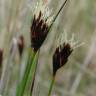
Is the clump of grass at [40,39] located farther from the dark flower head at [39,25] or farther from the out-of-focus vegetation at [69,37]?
the out-of-focus vegetation at [69,37]

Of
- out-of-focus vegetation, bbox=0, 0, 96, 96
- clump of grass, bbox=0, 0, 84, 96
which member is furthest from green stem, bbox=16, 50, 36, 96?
out-of-focus vegetation, bbox=0, 0, 96, 96

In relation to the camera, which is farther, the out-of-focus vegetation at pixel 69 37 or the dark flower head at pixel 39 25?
the out-of-focus vegetation at pixel 69 37

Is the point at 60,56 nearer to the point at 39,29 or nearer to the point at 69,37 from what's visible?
the point at 39,29

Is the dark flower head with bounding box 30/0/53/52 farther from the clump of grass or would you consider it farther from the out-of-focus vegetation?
the out-of-focus vegetation

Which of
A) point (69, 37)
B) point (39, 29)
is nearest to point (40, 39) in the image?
point (39, 29)

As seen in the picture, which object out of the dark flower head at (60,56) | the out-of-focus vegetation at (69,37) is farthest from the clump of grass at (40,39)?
the out-of-focus vegetation at (69,37)

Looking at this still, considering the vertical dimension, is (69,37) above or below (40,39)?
below

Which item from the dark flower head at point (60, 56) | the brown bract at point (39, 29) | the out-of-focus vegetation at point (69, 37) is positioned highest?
the brown bract at point (39, 29)

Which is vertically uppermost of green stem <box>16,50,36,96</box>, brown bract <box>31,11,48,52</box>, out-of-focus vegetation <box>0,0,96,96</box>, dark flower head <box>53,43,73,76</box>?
brown bract <box>31,11,48,52</box>

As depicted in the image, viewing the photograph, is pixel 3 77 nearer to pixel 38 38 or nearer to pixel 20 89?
pixel 20 89
